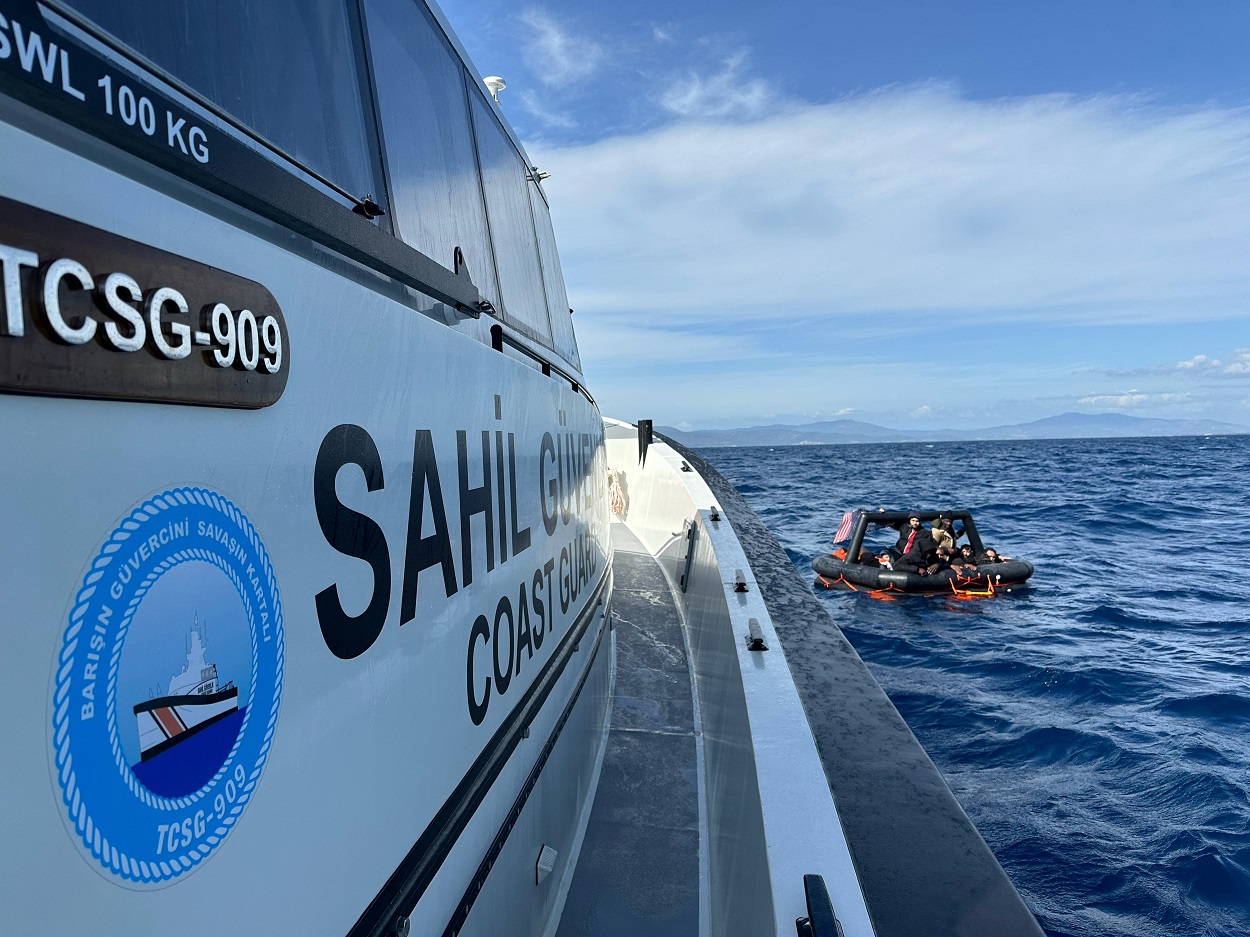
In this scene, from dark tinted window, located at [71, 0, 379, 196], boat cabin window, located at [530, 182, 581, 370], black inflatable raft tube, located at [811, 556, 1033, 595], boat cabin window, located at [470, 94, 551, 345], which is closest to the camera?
dark tinted window, located at [71, 0, 379, 196]

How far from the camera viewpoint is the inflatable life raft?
11297 millimetres

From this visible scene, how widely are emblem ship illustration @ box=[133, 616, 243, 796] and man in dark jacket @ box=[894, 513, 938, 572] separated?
11930 millimetres

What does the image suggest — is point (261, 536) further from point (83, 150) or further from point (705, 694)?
point (705, 694)

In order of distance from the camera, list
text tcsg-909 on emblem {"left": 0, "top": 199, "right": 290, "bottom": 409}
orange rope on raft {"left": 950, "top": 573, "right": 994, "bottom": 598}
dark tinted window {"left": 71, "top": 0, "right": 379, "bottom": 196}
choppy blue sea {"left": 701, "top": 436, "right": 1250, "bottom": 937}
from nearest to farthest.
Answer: text tcsg-909 on emblem {"left": 0, "top": 199, "right": 290, "bottom": 409} → dark tinted window {"left": 71, "top": 0, "right": 379, "bottom": 196} → choppy blue sea {"left": 701, "top": 436, "right": 1250, "bottom": 937} → orange rope on raft {"left": 950, "top": 573, "right": 994, "bottom": 598}

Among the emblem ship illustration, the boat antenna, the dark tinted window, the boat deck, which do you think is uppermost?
the boat antenna

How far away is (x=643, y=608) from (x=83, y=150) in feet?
19.2

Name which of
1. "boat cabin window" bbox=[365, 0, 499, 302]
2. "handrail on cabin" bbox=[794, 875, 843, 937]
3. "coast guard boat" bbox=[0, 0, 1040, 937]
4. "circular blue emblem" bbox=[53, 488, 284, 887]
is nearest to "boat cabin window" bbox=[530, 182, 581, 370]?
"coast guard boat" bbox=[0, 0, 1040, 937]

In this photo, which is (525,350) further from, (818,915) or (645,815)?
(645,815)

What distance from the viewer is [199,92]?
3.42 feet

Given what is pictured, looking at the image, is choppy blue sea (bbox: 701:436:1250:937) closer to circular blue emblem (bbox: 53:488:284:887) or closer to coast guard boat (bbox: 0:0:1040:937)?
coast guard boat (bbox: 0:0:1040:937)

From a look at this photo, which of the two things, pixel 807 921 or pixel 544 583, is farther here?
pixel 544 583

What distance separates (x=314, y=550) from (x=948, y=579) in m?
11.7

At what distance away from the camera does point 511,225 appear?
2.96 metres

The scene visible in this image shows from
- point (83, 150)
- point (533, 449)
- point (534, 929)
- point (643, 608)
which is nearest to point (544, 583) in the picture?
point (533, 449)
